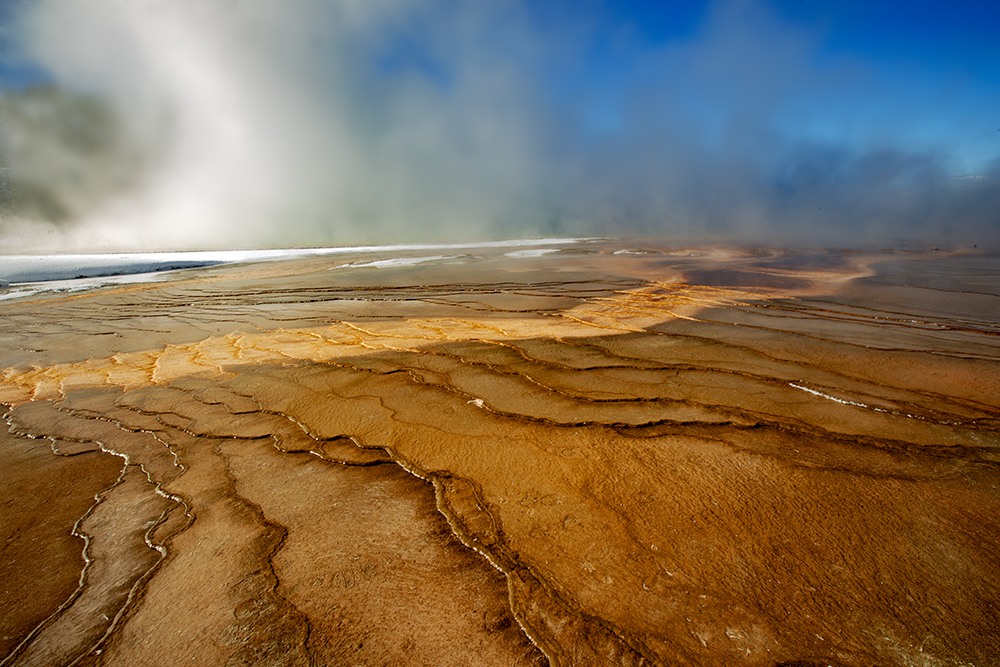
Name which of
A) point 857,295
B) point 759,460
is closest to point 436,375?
point 759,460

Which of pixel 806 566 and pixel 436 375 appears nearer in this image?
pixel 806 566

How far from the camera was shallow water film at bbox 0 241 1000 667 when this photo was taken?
1.10 meters

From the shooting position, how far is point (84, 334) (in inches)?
202

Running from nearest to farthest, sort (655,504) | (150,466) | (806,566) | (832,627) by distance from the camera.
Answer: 1. (832,627)
2. (806,566)
3. (655,504)
4. (150,466)

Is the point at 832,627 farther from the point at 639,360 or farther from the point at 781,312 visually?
the point at 781,312

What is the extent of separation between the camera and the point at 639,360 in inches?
120

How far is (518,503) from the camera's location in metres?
1.59

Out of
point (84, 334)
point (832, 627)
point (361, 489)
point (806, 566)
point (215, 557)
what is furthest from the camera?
point (84, 334)

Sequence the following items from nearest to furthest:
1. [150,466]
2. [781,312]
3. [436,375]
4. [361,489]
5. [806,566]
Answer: [806,566], [361,489], [150,466], [436,375], [781,312]

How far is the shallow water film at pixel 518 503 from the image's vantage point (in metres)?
1.10

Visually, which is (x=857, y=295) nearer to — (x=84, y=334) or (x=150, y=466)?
(x=150, y=466)

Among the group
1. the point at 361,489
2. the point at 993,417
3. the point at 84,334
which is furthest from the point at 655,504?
the point at 84,334

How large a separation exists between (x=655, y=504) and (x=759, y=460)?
592mm

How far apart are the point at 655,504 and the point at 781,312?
3919 millimetres
